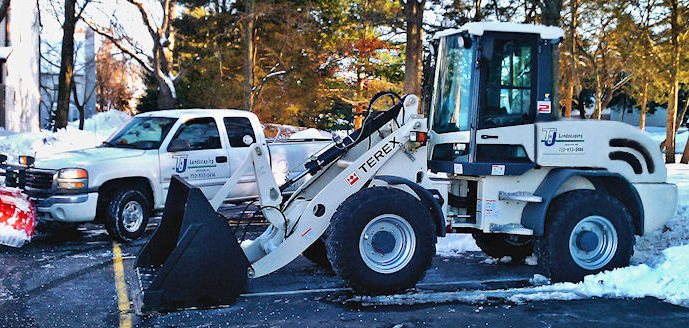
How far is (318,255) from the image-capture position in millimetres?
8062

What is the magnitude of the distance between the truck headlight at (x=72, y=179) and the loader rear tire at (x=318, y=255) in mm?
3748

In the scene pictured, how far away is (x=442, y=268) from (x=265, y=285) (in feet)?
7.65

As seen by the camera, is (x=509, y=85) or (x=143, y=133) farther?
(x=143, y=133)

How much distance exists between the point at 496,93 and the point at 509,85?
0.64ft

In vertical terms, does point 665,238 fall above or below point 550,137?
below

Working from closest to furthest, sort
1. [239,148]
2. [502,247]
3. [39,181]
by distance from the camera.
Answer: [502,247], [39,181], [239,148]

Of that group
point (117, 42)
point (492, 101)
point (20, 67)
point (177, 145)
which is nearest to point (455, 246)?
point (492, 101)

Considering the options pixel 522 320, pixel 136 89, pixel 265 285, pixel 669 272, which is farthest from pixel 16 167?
pixel 136 89

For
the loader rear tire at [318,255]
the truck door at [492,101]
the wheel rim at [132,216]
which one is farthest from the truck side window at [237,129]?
the truck door at [492,101]

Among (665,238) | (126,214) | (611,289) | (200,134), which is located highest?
(200,134)

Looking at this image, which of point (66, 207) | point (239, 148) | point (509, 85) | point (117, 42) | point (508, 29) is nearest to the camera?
point (508, 29)

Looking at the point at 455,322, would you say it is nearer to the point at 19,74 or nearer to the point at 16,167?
the point at 16,167

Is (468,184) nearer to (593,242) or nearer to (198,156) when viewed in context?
(593,242)

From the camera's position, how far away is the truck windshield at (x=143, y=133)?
10.5m
